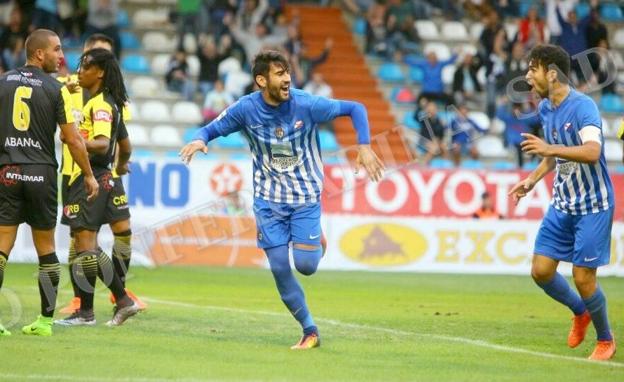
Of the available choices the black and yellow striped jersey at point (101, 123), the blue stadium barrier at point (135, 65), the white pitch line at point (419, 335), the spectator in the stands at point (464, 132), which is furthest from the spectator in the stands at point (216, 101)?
the black and yellow striped jersey at point (101, 123)

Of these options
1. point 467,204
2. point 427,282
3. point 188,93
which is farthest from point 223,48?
point 427,282

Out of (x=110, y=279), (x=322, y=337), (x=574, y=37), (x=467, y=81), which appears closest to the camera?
(x=322, y=337)

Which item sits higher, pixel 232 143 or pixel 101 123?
pixel 101 123

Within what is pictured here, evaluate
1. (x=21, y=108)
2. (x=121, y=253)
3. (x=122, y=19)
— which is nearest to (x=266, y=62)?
(x=21, y=108)

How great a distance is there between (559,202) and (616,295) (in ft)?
23.8

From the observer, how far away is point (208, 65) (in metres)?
24.7

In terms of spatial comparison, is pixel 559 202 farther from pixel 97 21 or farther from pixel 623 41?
pixel 623 41

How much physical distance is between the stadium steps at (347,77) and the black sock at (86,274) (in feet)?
41.8

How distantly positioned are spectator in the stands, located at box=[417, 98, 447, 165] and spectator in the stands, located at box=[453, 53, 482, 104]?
5.35 feet

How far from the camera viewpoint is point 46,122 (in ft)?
32.6

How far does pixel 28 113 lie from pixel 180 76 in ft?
48.2

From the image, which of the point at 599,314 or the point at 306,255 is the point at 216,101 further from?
the point at 599,314

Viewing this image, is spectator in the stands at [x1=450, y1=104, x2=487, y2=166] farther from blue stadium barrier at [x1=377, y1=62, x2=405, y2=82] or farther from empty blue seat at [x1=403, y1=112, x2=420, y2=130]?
blue stadium barrier at [x1=377, y1=62, x2=405, y2=82]

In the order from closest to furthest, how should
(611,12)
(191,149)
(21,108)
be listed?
1. (191,149)
2. (21,108)
3. (611,12)
